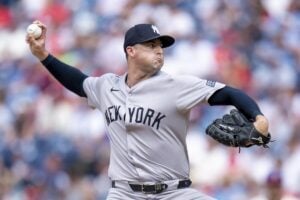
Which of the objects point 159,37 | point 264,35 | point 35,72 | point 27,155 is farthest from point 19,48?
point 159,37

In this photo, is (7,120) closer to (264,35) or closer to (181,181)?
(264,35)

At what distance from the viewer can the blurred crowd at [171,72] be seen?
9891 millimetres

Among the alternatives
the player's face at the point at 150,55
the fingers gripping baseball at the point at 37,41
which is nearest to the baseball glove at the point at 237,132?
the player's face at the point at 150,55

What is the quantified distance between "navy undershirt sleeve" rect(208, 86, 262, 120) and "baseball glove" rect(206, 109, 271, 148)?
7cm

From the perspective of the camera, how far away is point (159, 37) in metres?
6.51

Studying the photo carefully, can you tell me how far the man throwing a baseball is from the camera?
632cm

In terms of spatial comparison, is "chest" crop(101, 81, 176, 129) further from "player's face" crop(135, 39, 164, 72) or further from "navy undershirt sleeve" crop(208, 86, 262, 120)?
"navy undershirt sleeve" crop(208, 86, 262, 120)

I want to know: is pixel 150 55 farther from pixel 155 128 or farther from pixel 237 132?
pixel 237 132

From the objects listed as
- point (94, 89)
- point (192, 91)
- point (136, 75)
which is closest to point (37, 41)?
point (94, 89)

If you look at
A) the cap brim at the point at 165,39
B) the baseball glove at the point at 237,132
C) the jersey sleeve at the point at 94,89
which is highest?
the cap brim at the point at 165,39

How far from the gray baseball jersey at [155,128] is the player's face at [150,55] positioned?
8 centimetres

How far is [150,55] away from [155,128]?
500 mm

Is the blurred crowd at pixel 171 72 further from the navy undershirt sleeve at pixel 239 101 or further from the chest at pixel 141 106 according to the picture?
the navy undershirt sleeve at pixel 239 101

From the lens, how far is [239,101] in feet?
20.0
